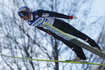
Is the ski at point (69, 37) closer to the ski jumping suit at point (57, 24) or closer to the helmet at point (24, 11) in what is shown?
the ski jumping suit at point (57, 24)

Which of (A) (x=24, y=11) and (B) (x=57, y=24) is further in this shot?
(B) (x=57, y=24)

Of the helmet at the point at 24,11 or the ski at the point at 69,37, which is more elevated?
the helmet at the point at 24,11

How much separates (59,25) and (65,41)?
0.62m

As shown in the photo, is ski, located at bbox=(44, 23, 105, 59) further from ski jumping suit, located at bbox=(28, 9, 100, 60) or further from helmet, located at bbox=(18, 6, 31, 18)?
helmet, located at bbox=(18, 6, 31, 18)

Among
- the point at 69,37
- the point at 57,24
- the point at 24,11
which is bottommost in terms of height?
the point at 69,37

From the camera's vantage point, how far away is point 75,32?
612 cm

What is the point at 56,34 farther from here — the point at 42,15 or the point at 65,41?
the point at 42,15

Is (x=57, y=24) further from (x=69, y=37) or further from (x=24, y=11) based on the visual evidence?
(x=24, y=11)

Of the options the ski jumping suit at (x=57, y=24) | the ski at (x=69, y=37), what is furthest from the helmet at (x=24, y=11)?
the ski at (x=69, y=37)

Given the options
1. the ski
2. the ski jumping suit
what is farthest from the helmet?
the ski

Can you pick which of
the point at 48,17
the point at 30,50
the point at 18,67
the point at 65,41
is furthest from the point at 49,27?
the point at 18,67

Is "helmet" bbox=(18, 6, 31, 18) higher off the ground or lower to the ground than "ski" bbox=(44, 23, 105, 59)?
higher

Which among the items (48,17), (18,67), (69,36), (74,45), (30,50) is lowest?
(18,67)

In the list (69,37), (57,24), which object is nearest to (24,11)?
(57,24)
